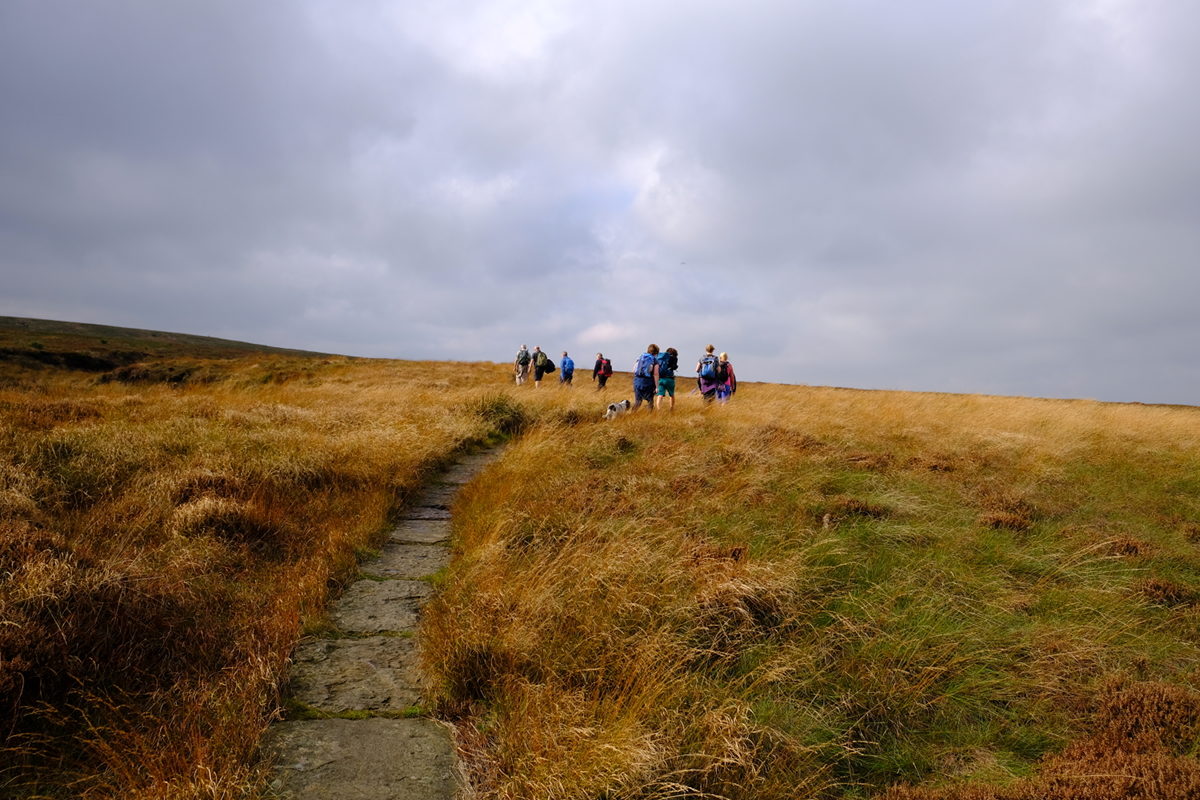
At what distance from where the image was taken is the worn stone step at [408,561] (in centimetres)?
571

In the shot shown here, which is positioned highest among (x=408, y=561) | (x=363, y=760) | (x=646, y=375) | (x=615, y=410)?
(x=646, y=375)

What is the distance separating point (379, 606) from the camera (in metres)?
4.94

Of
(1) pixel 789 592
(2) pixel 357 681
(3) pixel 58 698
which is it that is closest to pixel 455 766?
(2) pixel 357 681

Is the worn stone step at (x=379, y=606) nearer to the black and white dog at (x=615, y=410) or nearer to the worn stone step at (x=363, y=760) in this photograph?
the worn stone step at (x=363, y=760)

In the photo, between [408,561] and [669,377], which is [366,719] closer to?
[408,561]

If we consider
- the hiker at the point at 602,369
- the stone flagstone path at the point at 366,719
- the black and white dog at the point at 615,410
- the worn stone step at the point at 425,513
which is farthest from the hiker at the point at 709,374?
the stone flagstone path at the point at 366,719

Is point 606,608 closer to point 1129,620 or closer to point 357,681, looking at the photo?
point 357,681

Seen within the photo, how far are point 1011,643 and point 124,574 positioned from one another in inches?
249

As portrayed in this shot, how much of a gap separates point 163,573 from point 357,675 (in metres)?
1.97

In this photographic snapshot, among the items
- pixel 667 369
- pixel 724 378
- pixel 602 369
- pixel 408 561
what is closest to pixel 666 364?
pixel 667 369

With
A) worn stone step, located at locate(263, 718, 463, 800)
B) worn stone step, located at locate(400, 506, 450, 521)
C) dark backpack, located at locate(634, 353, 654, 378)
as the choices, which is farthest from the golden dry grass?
dark backpack, located at locate(634, 353, 654, 378)

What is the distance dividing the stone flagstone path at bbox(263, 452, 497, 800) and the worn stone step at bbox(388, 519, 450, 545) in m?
1.07

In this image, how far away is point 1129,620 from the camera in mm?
4977

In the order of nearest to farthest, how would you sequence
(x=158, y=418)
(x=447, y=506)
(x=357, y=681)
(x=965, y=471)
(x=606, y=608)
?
(x=357, y=681) < (x=606, y=608) < (x=447, y=506) < (x=965, y=471) < (x=158, y=418)
